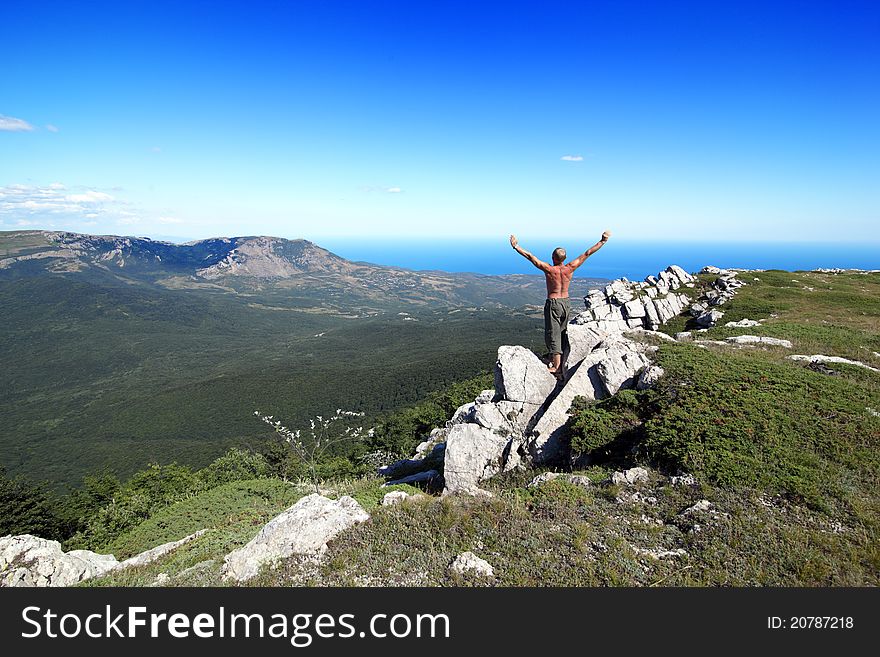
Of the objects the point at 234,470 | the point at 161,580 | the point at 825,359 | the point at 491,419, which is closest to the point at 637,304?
the point at 825,359

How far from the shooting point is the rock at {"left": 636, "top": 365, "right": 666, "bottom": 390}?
1319cm

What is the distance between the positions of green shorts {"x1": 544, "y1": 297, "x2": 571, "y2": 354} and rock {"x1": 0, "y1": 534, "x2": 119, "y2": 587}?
53.7 ft

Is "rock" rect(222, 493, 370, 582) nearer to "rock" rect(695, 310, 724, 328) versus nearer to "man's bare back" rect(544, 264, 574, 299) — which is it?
"man's bare back" rect(544, 264, 574, 299)

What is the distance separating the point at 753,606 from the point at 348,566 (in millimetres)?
6965

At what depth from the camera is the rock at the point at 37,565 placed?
10570mm

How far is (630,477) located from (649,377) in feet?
15.1

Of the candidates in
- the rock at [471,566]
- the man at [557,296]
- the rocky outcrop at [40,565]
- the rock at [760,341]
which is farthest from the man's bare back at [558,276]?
the rocky outcrop at [40,565]

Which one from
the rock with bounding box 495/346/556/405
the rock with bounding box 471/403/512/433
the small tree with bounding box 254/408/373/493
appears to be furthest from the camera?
the small tree with bounding box 254/408/373/493

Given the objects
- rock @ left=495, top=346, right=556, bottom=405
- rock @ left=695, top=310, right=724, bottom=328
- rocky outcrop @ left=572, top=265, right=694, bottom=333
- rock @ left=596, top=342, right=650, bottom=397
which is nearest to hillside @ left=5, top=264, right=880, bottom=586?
rock @ left=596, top=342, right=650, bottom=397

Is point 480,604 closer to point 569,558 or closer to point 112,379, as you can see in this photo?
point 569,558

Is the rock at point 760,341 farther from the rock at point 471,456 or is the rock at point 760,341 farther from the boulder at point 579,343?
the rock at point 471,456

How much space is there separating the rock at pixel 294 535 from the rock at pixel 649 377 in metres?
10.0

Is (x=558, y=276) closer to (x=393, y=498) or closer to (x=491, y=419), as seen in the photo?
(x=491, y=419)

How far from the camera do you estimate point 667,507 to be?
8.76 m
